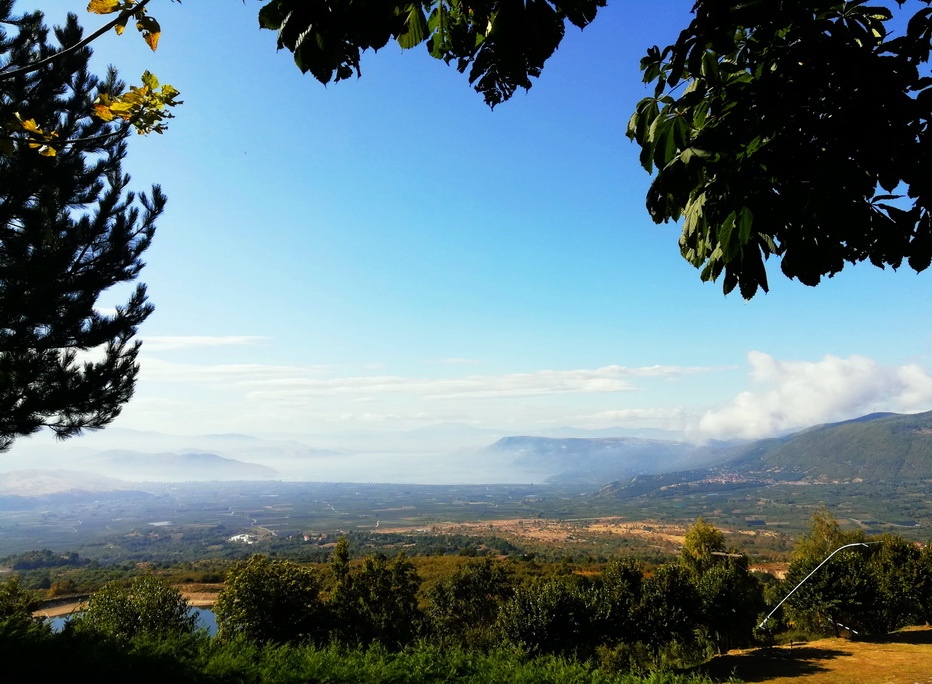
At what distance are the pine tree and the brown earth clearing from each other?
21992mm

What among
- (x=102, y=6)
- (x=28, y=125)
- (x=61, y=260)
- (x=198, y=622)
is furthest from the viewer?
(x=198, y=622)

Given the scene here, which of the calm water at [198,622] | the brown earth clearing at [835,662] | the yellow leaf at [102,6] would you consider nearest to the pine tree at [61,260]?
the calm water at [198,622]

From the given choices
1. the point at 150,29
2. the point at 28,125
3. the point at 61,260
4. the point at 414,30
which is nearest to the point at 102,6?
the point at 150,29

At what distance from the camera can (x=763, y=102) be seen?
1.84 m

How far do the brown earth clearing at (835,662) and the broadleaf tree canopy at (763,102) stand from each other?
22.0 metres

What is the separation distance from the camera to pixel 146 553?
139 m

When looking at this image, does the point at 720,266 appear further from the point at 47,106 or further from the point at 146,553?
the point at 146,553

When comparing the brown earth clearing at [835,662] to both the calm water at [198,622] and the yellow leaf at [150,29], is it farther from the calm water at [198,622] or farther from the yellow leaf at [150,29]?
the yellow leaf at [150,29]

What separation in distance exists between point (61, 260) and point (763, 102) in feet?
36.9

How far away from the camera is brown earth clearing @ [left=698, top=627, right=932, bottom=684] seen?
2003 centimetres

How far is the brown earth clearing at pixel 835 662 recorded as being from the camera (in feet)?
65.7

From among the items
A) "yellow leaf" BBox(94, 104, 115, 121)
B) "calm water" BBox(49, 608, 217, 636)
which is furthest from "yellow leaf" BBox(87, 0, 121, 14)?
"calm water" BBox(49, 608, 217, 636)

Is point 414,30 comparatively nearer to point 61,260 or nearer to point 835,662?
point 61,260

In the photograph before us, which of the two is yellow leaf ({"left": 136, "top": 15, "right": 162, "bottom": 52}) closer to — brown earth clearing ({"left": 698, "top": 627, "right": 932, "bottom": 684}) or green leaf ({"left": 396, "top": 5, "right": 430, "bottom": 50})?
green leaf ({"left": 396, "top": 5, "right": 430, "bottom": 50})
